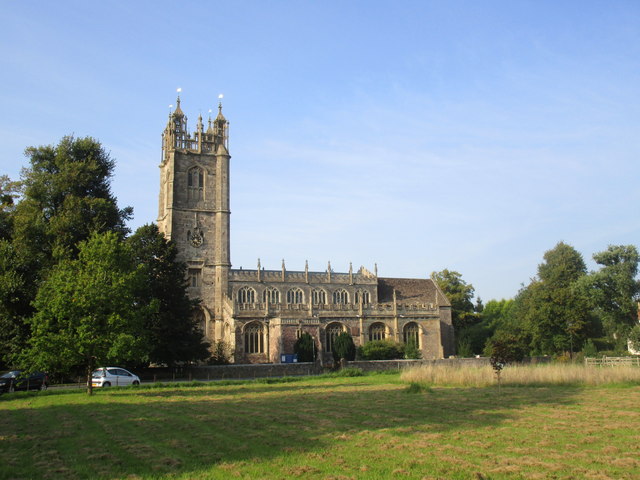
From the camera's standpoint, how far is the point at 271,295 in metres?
62.8

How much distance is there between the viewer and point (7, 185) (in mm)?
43000

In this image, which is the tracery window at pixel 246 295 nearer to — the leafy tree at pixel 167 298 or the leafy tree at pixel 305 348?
the leafy tree at pixel 305 348

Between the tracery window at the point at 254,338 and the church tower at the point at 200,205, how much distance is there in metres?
3.54

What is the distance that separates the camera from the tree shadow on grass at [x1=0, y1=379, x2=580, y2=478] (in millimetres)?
10828

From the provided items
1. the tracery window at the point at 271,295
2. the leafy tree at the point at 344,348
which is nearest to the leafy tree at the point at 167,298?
the leafy tree at the point at 344,348

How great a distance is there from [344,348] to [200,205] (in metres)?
21.6

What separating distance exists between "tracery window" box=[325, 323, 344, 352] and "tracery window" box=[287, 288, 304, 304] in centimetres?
591

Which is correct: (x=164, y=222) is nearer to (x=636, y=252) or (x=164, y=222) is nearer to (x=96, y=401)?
(x=96, y=401)

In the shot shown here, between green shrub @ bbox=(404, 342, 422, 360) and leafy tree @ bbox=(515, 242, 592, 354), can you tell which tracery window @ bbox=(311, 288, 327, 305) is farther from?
Answer: leafy tree @ bbox=(515, 242, 592, 354)

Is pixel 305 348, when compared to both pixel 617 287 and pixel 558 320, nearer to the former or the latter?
pixel 558 320

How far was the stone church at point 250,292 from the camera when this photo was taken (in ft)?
186

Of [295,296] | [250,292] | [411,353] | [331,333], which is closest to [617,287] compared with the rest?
[411,353]

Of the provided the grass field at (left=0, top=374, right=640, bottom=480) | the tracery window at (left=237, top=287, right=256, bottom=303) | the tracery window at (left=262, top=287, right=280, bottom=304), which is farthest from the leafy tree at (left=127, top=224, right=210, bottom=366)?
the tracery window at (left=262, top=287, right=280, bottom=304)

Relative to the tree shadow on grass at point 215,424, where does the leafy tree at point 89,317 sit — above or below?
above
